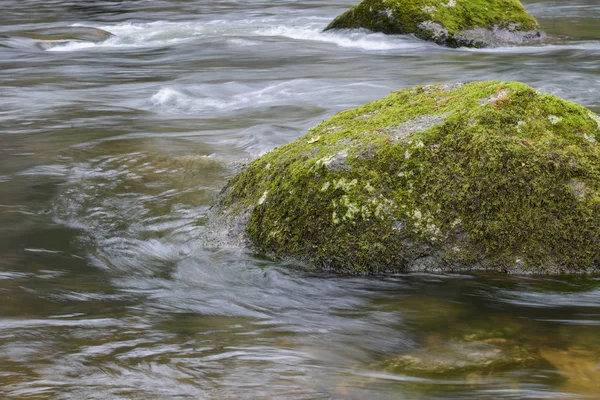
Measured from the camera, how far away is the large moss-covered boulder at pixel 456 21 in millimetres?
14547

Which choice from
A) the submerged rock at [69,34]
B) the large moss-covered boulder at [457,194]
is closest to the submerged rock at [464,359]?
the large moss-covered boulder at [457,194]

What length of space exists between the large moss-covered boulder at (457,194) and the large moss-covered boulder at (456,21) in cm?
978

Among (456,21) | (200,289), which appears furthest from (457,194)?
(456,21)

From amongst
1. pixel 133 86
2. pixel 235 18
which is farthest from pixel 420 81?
pixel 235 18

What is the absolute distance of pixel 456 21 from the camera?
14.7 metres

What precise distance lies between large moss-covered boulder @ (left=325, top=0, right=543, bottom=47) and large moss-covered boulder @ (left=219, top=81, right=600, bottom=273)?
32.1 feet

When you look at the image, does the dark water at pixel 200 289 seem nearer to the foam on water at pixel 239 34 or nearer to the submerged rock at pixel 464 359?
the submerged rock at pixel 464 359

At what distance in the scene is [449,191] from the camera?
4859 millimetres

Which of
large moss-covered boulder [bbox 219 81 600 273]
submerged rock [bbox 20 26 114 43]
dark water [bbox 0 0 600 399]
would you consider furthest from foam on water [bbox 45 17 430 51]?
large moss-covered boulder [bbox 219 81 600 273]

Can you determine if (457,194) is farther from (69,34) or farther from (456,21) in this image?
(69,34)

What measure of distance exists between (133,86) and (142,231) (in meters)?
7.09

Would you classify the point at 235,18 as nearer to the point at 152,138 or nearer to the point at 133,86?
the point at 133,86

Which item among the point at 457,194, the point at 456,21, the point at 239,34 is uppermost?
the point at 456,21

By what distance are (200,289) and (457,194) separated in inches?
76.1
